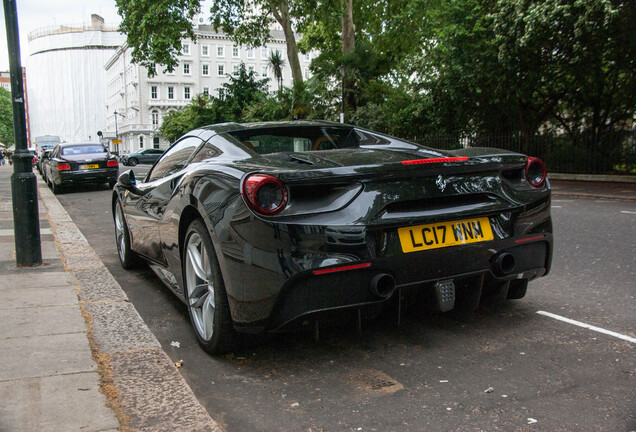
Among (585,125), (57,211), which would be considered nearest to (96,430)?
(57,211)

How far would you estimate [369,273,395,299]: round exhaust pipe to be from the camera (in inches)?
114

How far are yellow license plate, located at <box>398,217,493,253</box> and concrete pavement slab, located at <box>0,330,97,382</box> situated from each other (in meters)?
1.68

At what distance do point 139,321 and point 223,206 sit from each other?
1.21 m

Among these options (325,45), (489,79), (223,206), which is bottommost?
(223,206)

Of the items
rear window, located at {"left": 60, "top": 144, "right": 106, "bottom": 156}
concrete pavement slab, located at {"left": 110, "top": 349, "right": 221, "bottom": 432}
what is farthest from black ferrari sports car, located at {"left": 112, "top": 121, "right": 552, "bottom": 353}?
rear window, located at {"left": 60, "top": 144, "right": 106, "bottom": 156}

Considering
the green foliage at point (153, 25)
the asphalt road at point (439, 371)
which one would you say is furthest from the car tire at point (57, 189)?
the asphalt road at point (439, 371)

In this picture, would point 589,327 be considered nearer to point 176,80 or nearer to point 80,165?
point 80,165

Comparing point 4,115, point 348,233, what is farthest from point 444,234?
point 4,115

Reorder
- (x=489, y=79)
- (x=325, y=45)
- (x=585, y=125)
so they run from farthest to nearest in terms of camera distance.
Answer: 1. (x=325, y=45)
2. (x=585, y=125)
3. (x=489, y=79)

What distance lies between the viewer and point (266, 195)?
2.88 meters

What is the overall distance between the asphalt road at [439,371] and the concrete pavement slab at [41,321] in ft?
1.60

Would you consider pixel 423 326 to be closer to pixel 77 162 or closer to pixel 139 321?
pixel 139 321

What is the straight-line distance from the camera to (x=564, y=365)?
3020 millimetres

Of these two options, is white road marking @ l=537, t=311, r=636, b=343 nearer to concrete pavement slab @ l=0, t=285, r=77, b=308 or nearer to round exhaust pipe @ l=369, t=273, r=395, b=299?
round exhaust pipe @ l=369, t=273, r=395, b=299
